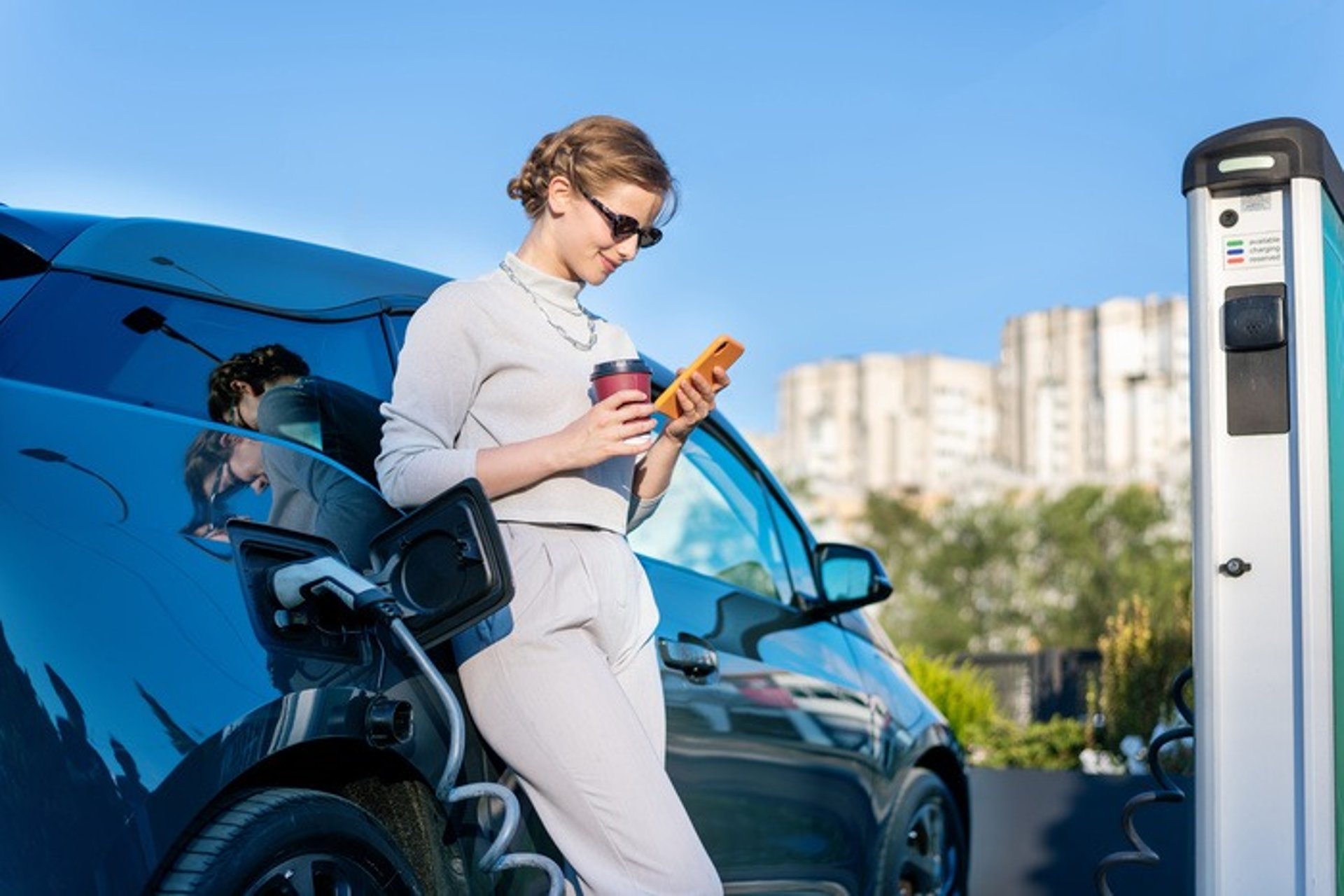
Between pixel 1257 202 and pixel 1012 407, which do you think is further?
pixel 1012 407

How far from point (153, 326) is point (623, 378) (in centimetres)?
76

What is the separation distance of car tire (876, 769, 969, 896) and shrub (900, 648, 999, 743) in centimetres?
624

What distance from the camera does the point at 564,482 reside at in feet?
11.3

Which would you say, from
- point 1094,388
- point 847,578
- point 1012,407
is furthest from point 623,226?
point 1012,407

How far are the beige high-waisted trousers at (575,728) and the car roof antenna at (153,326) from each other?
0.57 m

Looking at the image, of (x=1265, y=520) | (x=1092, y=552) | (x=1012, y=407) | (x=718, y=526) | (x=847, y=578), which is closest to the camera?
(x=1265, y=520)

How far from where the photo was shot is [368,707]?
3.20 m

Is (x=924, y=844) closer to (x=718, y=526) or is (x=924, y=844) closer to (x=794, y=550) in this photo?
(x=794, y=550)

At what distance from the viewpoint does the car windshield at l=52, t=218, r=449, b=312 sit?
3.30 meters

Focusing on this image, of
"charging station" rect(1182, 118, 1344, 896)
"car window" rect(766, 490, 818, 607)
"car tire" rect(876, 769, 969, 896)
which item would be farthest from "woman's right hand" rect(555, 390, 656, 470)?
"car tire" rect(876, 769, 969, 896)

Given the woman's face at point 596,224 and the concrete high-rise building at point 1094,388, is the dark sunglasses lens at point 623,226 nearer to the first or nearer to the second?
the woman's face at point 596,224

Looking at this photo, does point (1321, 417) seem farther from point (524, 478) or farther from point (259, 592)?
point (259, 592)

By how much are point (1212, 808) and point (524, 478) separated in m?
1.56

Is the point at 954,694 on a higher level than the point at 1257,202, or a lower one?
lower
